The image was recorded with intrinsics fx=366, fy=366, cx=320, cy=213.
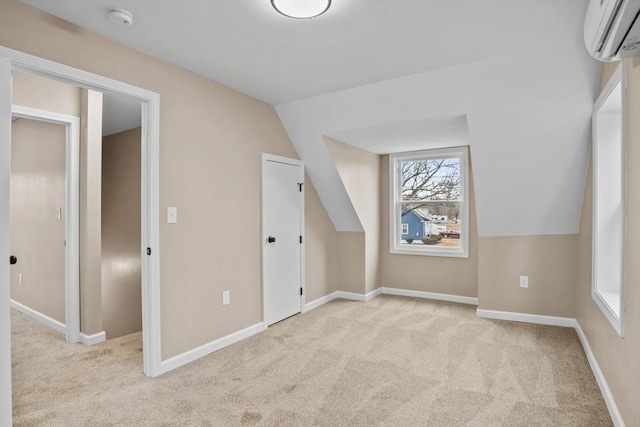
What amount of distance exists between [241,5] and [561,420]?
296cm

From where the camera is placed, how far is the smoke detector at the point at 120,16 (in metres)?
2.08

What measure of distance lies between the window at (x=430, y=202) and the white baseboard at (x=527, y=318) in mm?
864

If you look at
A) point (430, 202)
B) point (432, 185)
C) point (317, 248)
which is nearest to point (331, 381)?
point (317, 248)

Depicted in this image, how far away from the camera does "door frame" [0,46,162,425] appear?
1938mm

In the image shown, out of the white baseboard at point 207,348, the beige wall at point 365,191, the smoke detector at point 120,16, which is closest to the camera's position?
the smoke detector at point 120,16

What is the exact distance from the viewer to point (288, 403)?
230 centimetres

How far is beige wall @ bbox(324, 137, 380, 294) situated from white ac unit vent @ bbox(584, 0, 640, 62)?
270cm

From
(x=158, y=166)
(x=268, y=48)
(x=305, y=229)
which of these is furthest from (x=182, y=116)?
(x=305, y=229)

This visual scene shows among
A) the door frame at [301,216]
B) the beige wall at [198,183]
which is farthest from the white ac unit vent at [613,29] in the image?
the door frame at [301,216]

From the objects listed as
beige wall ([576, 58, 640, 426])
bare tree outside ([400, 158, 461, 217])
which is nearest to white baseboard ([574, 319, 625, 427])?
beige wall ([576, 58, 640, 426])

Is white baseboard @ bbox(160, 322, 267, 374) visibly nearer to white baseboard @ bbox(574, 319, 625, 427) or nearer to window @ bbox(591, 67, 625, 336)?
white baseboard @ bbox(574, 319, 625, 427)

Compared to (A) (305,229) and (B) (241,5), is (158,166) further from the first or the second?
(A) (305,229)

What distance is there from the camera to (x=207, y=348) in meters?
3.08

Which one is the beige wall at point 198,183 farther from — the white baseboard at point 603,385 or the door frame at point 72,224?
the white baseboard at point 603,385
